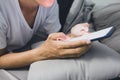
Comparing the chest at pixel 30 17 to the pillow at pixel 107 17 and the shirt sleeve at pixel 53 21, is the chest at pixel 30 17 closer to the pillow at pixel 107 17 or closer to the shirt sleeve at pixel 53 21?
the shirt sleeve at pixel 53 21

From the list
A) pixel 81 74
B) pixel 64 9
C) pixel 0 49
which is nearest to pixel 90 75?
pixel 81 74

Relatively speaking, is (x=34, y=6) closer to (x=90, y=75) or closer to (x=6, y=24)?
(x=6, y=24)

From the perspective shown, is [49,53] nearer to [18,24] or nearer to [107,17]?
[18,24]

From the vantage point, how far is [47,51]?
33.9 inches

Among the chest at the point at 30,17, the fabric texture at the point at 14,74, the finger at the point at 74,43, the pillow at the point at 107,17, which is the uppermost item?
the finger at the point at 74,43

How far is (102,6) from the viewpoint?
1295 millimetres

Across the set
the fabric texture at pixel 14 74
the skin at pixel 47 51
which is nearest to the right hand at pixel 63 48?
the skin at pixel 47 51

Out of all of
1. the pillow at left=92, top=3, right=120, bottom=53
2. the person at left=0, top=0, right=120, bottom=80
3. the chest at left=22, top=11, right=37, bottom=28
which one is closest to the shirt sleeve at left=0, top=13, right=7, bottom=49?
the person at left=0, top=0, right=120, bottom=80

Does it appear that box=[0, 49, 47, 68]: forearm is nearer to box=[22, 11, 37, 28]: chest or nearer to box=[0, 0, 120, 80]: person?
box=[0, 0, 120, 80]: person

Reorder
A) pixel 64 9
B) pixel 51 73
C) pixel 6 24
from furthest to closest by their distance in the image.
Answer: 1. pixel 64 9
2. pixel 6 24
3. pixel 51 73

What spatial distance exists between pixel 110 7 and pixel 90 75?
0.55 meters

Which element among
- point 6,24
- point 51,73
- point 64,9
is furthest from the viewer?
point 64,9

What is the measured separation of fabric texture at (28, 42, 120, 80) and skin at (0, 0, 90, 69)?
2cm

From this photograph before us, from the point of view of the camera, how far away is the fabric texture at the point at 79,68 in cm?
79
